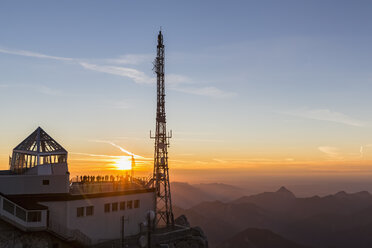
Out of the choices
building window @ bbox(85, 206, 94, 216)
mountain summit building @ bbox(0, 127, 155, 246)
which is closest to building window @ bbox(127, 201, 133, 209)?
mountain summit building @ bbox(0, 127, 155, 246)

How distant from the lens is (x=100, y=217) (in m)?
42.4

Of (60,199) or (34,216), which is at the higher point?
(60,199)

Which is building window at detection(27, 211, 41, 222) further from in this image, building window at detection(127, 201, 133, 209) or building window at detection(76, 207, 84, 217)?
building window at detection(127, 201, 133, 209)

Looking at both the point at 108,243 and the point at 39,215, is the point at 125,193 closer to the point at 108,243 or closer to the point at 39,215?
the point at 108,243

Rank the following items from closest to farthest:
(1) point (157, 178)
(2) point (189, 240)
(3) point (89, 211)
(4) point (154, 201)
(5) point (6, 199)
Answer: (5) point (6, 199) < (3) point (89, 211) < (2) point (189, 240) < (4) point (154, 201) < (1) point (157, 178)

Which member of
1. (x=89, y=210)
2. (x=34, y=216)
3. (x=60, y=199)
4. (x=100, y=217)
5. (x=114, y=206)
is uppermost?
(x=60, y=199)

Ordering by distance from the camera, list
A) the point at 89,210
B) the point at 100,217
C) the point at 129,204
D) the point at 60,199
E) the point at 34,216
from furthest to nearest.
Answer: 1. the point at 129,204
2. the point at 100,217
3. the point at 89,210
4. the point at 60,199
5. the point at 34,216

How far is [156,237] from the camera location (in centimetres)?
4316

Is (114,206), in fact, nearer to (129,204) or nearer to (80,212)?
(129,204)

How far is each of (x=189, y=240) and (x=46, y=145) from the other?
24.3 meters

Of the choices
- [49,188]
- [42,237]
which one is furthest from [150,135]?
[42,237]

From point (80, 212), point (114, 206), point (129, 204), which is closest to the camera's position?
point (80, 212)

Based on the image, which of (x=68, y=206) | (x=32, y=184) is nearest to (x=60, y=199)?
(x=68, y=206)

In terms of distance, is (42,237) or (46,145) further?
(46,145)
